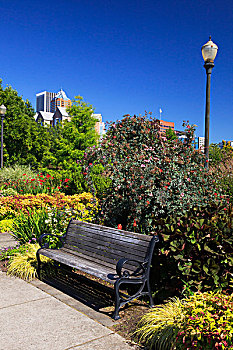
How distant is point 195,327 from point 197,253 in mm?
1331

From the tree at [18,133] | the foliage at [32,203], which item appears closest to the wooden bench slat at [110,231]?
the foliage at [32,203]

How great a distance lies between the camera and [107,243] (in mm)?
4465

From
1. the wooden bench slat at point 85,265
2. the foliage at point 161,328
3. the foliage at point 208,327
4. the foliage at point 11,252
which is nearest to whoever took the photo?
the foliage at point 208,327

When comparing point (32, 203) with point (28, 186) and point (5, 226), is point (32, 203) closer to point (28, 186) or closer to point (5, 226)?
point (5, 226)

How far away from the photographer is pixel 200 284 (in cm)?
371

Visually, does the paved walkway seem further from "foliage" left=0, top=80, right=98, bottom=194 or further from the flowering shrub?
"foliage" left=0, top=80, right=98, bottom=194

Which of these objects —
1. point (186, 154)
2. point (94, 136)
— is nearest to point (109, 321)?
point (186, 154)

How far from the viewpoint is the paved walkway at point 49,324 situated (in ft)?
10.1

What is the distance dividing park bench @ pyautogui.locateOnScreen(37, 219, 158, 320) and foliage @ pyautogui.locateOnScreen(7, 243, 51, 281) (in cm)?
24

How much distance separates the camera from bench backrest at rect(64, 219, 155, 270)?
3.99 meters

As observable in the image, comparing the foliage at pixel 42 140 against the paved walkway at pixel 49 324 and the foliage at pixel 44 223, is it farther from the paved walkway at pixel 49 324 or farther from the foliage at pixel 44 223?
the paved walkway at pixel 49 324

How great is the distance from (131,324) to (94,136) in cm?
1270

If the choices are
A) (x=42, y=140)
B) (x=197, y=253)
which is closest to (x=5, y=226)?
(x=197, y=253)

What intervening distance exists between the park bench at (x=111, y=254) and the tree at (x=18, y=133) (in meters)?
21.8
